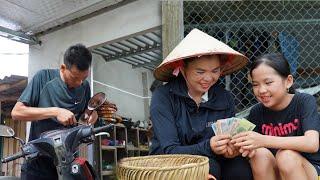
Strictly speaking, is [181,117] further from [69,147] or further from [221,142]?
[69,147]

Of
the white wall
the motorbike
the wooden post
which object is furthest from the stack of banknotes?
the white wall

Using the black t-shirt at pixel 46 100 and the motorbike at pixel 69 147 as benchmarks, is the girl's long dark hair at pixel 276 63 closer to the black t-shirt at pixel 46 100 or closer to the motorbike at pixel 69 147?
the motorbike at pixel 69 147

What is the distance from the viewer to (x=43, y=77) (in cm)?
273

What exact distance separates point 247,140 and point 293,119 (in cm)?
54

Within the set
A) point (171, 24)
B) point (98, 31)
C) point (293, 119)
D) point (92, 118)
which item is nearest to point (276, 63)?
point (293, 119)

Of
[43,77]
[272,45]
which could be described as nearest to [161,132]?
[43,77]

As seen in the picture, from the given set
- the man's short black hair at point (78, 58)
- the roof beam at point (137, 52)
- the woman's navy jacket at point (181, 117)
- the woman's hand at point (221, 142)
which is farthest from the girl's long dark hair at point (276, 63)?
the roof beam at point (137, 52)

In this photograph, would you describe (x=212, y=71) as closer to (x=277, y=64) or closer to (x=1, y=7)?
(x=277, y=64)

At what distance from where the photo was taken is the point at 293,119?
2.28m

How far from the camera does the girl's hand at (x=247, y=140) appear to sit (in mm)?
1882

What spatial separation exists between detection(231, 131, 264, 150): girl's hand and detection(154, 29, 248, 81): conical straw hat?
0.51 metres

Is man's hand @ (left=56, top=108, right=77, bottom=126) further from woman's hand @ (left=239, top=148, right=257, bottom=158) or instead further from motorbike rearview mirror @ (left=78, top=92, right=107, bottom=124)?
woman's hand @ (left=239, top=148, right=257, bottom=158)

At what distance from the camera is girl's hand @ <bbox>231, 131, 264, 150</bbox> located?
188cm

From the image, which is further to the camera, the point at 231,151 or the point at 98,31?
the point at 98,31
